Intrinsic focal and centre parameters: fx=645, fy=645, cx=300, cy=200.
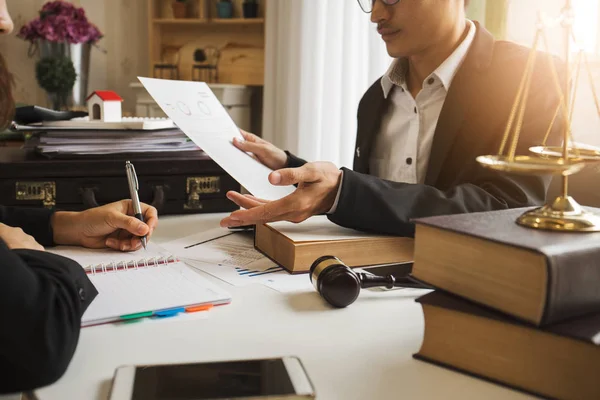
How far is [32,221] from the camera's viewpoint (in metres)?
1.15

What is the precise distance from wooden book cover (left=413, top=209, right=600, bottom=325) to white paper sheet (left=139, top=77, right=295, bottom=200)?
1.72ft

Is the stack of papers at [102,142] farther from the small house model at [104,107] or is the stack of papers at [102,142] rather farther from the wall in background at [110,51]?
the wall in background at [110,51]

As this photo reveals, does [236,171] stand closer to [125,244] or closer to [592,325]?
[125,244]

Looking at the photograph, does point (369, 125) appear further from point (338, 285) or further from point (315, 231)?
point (338, 285)

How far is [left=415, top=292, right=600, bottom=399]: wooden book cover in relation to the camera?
571 millimetres

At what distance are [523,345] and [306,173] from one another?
55 centimetres

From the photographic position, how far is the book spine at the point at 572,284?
569 millimetres

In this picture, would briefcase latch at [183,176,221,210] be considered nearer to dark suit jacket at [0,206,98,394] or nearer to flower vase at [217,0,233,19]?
dark suit jacket at [0,206,98,394]

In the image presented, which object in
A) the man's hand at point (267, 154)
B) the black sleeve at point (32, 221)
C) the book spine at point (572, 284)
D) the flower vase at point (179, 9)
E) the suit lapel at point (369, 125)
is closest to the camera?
the book spine at point (572, 284)

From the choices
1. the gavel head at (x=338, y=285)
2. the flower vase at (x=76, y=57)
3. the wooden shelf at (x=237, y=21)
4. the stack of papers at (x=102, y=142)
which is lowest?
the gavel head at (x=338, y=285)

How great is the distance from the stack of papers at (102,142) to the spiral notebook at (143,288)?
48cm

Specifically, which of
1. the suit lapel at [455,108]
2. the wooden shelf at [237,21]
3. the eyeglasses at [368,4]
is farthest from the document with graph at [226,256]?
the wooden shelf at [237,21]

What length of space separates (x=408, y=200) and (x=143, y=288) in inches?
18.9

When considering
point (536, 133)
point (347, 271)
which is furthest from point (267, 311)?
point (536, 133)
